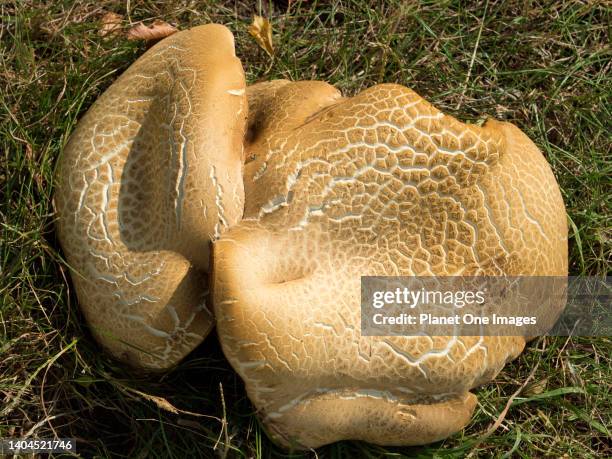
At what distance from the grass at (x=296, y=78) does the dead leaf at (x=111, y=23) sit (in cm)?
6

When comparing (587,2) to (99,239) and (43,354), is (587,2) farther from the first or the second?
(43,354)

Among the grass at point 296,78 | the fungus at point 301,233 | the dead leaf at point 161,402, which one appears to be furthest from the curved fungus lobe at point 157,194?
the grass at point 296,78

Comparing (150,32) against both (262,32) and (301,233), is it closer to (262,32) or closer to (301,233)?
(262,32)

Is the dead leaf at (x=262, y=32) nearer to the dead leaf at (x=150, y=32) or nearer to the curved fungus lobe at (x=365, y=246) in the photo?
the dead leaf at (x=150, y=32)

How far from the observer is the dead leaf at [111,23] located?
437cm

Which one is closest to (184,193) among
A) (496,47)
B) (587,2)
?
(496,47)

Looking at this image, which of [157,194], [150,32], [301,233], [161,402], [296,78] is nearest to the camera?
[301,233]

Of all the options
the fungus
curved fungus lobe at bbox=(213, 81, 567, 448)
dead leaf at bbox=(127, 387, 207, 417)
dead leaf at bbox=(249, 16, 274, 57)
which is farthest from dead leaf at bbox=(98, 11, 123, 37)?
dead leaf at bbox=(127, 387, 207, 417)

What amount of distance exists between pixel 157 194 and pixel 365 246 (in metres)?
1.06

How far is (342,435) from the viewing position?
3416 millimetres

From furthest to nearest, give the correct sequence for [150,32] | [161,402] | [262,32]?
1. [262,32]
2. [150,32]
3. [161,402]

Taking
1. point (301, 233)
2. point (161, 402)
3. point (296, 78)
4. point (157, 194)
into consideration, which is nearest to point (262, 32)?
point (296, 78)

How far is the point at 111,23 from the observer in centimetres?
436

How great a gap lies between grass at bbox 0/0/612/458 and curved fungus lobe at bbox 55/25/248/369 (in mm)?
341
